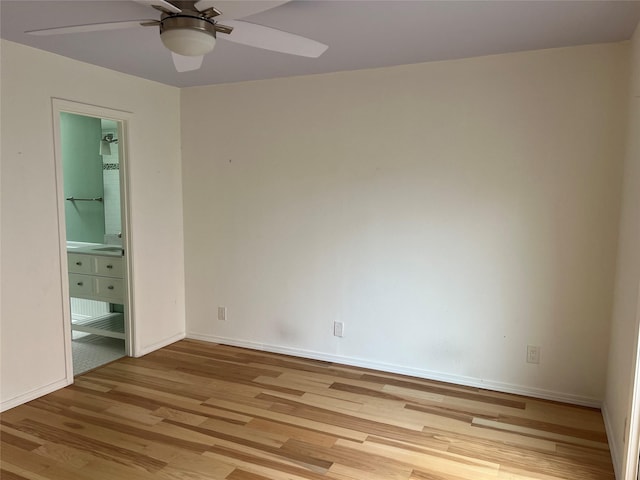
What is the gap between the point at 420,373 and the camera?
11.8 feet

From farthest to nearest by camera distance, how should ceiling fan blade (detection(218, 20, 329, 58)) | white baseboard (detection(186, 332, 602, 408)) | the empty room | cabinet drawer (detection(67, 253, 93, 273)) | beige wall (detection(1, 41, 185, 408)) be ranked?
1. cabinet drawer (detection(67, 253, 93, 273))
2. white baseboard (detection(186, 332, 602, 408))
3. beige wall (detection(1, 41, 185, 408))
4. the empty room
5. ceiling fan blade (detection(218, 20, 329, 58))

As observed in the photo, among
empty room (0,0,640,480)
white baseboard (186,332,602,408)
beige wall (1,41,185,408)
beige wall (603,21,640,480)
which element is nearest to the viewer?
beige wall (603,21,640,480)

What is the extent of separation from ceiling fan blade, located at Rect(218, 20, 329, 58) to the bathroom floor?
288cm

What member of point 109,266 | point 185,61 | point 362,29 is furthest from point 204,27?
point 109,266

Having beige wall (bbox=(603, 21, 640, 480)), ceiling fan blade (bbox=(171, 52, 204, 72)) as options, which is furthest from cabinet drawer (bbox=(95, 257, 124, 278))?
beige wall (bbox=(603, 21, 640, 480))

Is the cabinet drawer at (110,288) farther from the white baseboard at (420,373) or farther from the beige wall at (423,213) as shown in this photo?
the white baseboard at (420,373)

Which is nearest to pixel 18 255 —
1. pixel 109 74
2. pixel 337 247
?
pixel 109 74

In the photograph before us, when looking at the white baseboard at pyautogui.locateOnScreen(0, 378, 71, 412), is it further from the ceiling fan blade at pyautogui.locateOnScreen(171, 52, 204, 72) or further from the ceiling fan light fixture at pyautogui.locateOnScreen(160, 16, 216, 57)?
the ceiling fan light fixture at pyautogui.locateOnScreen(160, 16, 216, 57)

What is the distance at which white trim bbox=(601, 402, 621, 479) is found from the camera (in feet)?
7.92

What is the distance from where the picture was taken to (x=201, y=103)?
420cm

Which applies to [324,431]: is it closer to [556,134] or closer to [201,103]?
[556,134]

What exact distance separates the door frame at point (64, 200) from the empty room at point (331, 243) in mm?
18

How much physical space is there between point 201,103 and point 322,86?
1.18m

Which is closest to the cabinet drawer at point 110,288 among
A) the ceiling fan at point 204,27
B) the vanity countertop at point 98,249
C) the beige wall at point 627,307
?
the vanity countertop at point 98,249
